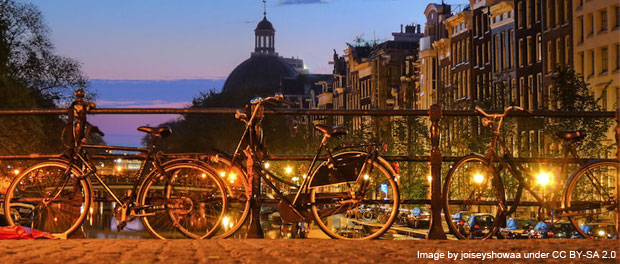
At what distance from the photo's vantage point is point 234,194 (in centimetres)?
1060

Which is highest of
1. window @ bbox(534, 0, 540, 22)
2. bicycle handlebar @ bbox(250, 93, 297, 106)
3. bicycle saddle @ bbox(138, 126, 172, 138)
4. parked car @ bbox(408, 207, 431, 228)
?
window @ bbox(534, 0, 540, 22)

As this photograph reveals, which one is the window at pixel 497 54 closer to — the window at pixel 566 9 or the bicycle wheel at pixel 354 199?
the window at pixel 566 9

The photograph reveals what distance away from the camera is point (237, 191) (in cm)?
1063

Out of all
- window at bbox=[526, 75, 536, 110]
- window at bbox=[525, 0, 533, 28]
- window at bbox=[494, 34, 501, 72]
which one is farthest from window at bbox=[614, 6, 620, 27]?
window at bbox=[494, 34, 501, 72]

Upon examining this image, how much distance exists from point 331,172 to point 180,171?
52.7 inches

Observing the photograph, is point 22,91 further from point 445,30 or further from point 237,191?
point 237,191

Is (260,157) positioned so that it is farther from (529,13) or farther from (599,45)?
(529,13)

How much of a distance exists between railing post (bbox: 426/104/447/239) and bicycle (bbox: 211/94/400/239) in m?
0.51

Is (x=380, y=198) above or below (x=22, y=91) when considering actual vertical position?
below

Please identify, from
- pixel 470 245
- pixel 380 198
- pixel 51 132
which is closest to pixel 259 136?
pixel 380 198

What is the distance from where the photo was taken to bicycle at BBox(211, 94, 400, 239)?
10.4 metres

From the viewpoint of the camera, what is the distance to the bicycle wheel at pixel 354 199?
10328 millimetres

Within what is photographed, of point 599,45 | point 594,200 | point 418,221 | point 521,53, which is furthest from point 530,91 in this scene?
point 594,200

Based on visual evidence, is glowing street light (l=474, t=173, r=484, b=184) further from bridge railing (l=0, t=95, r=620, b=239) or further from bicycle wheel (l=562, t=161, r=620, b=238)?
bicycle wheel (l=562, t=161, r=620, b=238)
